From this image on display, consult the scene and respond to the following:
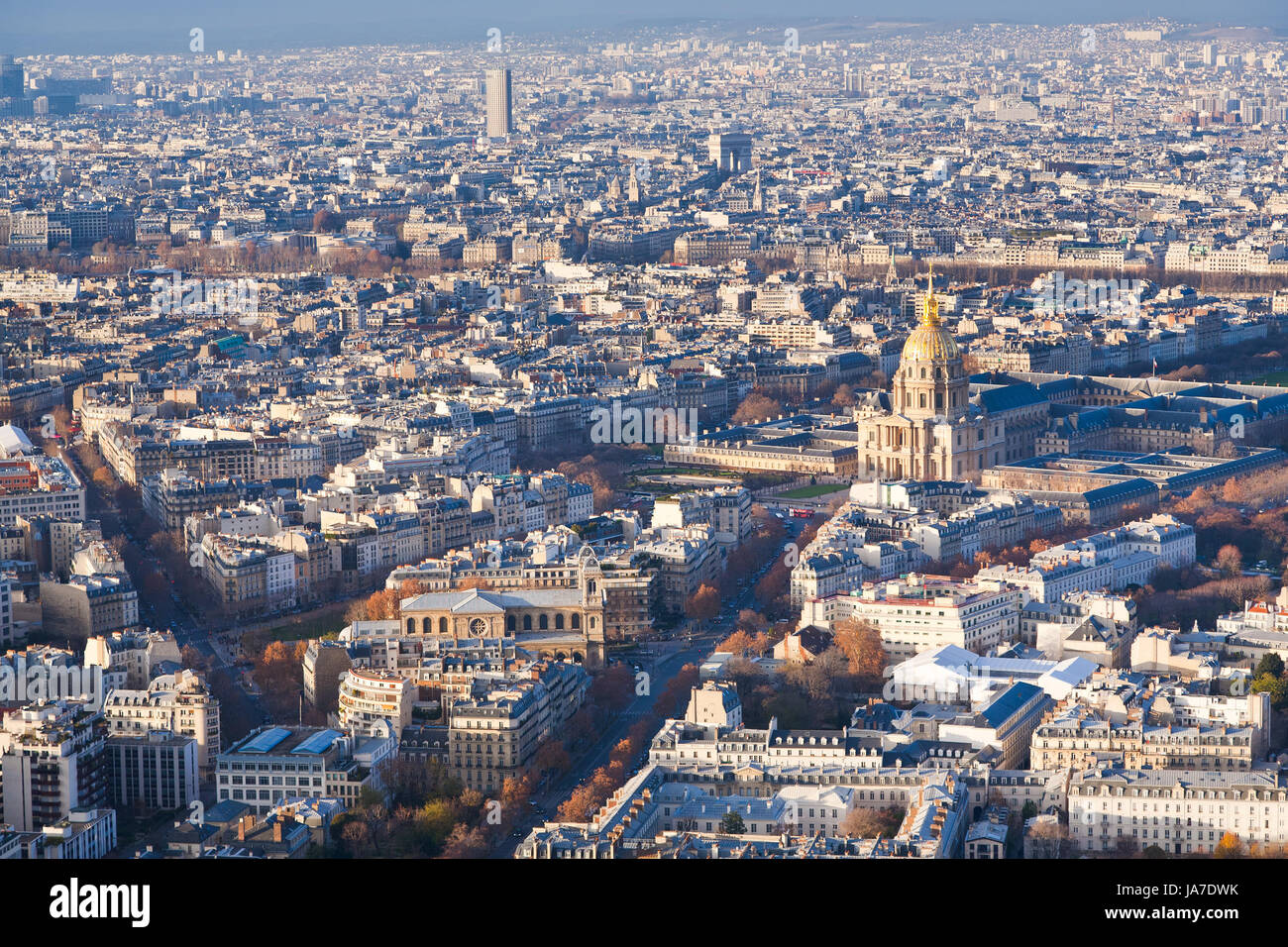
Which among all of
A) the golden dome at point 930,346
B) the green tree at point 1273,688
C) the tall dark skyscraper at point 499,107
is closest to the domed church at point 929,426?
the golden dome at point 930,346

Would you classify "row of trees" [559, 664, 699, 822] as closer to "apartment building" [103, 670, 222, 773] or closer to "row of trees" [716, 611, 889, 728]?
"row of trees" [716, 611, 889, 728]

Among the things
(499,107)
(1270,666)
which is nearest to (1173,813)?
(1270,666)

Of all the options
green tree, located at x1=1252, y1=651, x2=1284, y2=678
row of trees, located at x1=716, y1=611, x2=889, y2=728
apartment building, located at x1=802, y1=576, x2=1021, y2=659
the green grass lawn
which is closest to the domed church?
the green grass lawn

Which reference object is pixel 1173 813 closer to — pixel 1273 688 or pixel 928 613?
pixel 1273 688

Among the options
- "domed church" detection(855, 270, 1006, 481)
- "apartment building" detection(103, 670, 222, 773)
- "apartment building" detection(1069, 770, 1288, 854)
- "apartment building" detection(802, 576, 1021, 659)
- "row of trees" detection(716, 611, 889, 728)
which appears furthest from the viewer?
"domed church" detection(855, 270, 1006, 481)
